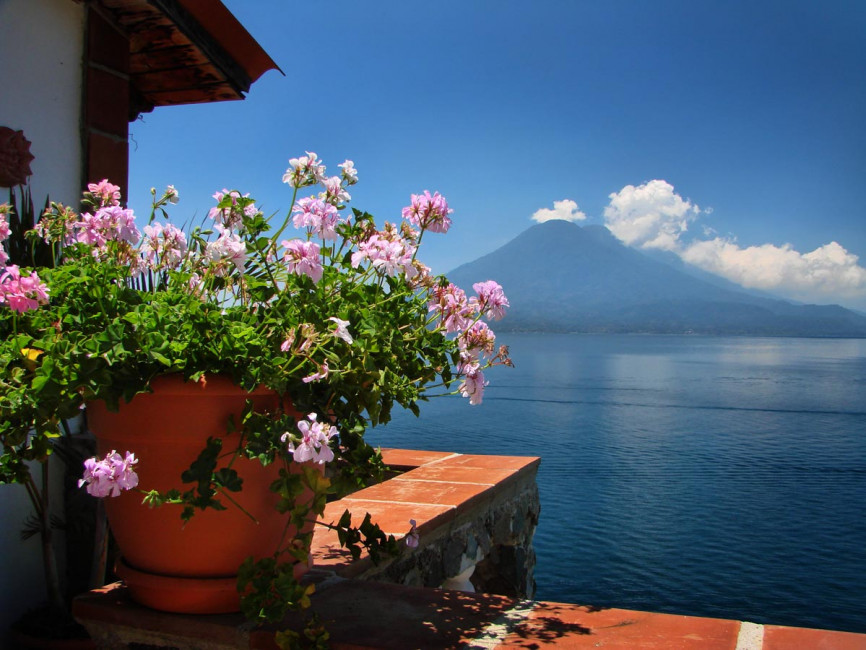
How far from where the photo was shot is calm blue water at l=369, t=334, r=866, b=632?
7902 millimetres

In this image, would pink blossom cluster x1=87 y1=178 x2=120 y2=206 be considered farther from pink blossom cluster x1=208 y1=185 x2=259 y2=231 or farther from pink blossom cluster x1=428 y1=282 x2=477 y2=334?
pink blossom cluster x1=428 y1=282 x2=477 y2=334

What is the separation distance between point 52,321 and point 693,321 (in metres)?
148

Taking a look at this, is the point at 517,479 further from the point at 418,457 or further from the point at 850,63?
the point at 850,63

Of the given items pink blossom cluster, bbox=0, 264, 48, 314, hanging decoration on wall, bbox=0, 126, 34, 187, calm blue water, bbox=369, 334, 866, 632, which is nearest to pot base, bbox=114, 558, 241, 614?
pink blossom cluster, bbox=0, 264, 48, 314

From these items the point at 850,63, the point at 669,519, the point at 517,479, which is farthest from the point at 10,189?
the point at 850,63

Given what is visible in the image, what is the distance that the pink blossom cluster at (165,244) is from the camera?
5.32ft

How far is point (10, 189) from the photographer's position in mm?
2111

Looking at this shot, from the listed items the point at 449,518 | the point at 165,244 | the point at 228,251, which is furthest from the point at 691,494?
the point at 228,251

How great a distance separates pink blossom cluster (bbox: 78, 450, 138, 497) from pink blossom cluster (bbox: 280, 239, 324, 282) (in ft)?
1.46

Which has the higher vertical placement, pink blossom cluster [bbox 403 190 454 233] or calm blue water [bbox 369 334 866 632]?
pink blossom cluster [bbox 403 190 454 233]

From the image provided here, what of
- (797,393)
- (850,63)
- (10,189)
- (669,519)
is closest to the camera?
(10,189)

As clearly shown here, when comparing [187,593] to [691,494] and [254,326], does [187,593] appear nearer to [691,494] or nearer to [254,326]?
[254,326]

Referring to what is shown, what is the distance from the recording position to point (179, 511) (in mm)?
1347

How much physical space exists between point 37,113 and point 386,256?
148cm
